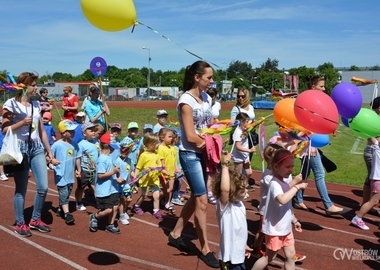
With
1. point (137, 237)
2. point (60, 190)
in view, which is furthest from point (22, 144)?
point (137, 237)

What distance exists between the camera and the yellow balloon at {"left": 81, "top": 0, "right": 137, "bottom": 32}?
4125 mm

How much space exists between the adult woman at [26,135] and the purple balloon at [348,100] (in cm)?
354

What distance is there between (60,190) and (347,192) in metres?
5.39

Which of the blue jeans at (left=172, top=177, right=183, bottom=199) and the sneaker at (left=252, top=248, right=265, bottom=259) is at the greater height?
the blue jeans at (left=172, top=177, right=183, bottom=199)

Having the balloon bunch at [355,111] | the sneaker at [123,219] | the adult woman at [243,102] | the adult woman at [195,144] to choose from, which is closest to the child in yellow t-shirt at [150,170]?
the sneaker at [123,219]

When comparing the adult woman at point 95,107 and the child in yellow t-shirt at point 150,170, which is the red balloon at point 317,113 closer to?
the child in yellow t-shirt at point 150,170

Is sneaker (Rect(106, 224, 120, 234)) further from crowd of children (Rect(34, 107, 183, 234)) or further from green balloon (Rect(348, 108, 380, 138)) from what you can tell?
green balloon (Rect(348, 108, 380, 138))

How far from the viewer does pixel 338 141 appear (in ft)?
53.1

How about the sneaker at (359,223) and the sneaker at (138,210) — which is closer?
the sneaker at (359,223)

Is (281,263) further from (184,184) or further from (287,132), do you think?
(184,184)

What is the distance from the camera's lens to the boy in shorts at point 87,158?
19.4 ft

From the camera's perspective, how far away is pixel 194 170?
4195 mm

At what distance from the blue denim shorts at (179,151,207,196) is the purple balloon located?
1.77 m

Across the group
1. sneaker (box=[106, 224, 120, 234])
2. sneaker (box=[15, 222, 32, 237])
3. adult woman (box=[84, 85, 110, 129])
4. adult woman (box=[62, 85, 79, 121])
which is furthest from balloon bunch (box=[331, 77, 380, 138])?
adult woman (box=[62, 85, 79, 121])
